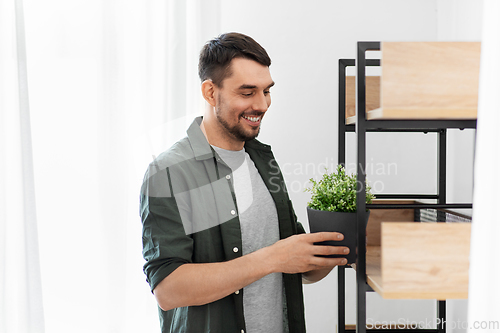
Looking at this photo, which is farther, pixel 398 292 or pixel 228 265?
pixel 228 265

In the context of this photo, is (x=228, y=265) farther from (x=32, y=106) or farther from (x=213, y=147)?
(x=32, y=106)

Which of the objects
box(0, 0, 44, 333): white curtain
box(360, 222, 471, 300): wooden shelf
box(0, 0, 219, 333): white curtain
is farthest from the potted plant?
box(0, 0, 44, 333): white curtain

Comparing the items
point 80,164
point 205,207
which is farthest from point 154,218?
point 80,164

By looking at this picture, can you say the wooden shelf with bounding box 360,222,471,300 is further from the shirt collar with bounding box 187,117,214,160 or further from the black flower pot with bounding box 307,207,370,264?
the shirt collar with bounding box 187,117,214,160

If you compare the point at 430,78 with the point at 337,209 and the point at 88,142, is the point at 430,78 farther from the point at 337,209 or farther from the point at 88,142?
the point at 88,142

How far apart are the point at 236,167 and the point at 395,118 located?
1.60 ft

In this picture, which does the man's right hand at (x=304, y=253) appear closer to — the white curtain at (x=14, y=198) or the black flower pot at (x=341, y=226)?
the black flower pot at (x=341, y=226)

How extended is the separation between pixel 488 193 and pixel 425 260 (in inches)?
A: 8.1

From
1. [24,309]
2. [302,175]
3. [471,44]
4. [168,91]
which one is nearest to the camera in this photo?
[471,44]

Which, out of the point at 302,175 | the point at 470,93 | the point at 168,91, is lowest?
the point at 302,175

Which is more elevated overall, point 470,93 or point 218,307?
point 470,93

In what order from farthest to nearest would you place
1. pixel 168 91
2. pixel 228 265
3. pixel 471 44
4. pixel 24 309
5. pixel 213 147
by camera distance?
1. pixel 168 91
2. pixel 24 309
3. pixel 213 147
4. pixel 228 265
5. pixel 471 44

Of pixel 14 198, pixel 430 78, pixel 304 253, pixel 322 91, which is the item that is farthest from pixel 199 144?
pixel 322 91

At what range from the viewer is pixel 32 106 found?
143 cm
